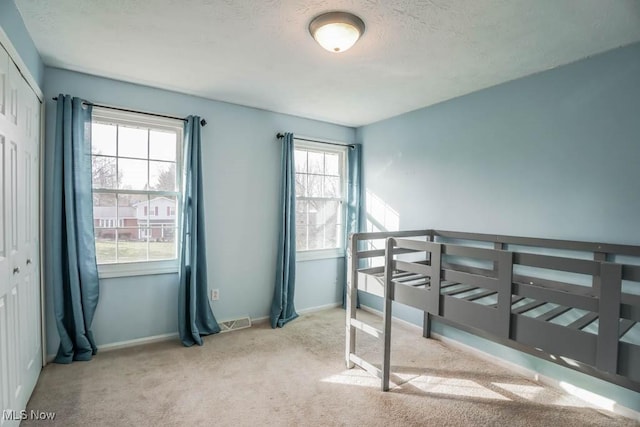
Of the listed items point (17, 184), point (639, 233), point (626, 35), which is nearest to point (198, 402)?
point (17, 184)

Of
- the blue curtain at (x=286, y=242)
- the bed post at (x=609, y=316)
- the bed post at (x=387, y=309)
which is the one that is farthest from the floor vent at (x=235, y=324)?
the bed post at (x=609, y=316)

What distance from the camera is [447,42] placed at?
6.87 ft

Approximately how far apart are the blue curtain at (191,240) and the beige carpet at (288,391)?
235mm

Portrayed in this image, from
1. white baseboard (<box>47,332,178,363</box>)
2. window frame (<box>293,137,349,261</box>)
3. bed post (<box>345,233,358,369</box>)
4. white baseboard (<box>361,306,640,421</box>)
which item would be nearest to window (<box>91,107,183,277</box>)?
white baseboard (<box>47,332,178,363</box>)

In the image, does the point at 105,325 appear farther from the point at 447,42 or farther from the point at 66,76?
the point at 447,42

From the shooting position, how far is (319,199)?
13.4ft

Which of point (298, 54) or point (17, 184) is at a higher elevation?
point (298, 54)

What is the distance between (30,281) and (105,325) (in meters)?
0.83

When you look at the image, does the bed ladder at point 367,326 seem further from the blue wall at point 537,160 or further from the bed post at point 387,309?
the blue wall at point 537,160

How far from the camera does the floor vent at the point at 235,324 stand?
10.9 ft

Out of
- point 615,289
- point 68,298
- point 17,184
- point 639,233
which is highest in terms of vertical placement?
point 17,184

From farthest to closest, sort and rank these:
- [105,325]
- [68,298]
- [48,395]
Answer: [105,325], [68,298], [48,395]

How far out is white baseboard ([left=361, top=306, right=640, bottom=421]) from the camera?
208cm

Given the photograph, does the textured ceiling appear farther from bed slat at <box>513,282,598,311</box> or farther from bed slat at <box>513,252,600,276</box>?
bed slat at <box>513,282,598,311</box>
